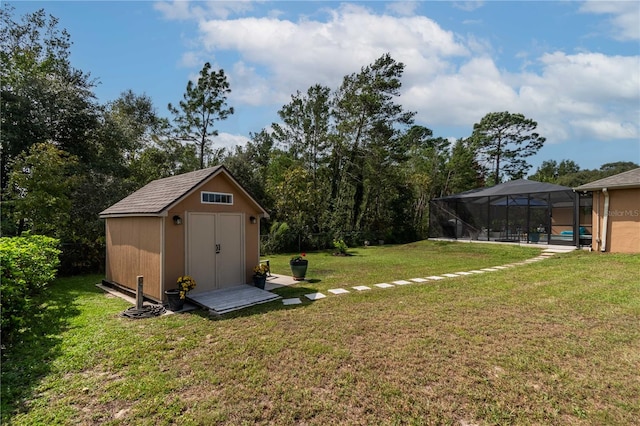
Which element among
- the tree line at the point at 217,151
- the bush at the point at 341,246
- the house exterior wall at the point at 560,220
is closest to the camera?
the tree line at the point at 217,151

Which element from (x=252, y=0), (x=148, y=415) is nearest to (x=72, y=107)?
(x=252, y=0)

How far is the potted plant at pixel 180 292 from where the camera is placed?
244 inches

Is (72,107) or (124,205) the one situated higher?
(72,107)

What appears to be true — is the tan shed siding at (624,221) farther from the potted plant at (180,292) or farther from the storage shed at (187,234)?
the potted plant at (180,292)

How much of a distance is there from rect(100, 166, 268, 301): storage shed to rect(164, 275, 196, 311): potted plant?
0.29 metres

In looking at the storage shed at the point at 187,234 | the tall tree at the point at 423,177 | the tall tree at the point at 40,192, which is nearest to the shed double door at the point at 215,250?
the storage shed at the point at 187,234

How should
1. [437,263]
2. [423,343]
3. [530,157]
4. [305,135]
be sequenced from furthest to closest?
1. [530,157]
2. [305,135]
3. [437,263]
4. [423,343]

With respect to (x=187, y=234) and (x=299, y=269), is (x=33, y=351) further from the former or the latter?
(x=299, y=269)

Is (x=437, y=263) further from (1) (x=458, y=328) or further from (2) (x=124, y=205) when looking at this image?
(2) (x=124, y=205)

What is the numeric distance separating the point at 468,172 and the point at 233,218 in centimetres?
2465

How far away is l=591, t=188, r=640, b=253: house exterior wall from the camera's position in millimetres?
11570

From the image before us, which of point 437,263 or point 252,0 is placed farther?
point 437,263

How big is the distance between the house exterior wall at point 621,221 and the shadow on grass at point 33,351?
1700 cm

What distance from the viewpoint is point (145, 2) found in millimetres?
7602
